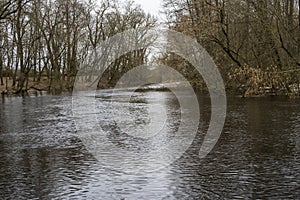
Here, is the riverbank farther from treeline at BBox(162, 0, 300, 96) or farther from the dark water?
the dark water

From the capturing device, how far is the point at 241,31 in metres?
36.2

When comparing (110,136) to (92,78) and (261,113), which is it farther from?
(92,78)

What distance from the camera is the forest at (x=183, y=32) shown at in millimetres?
27359

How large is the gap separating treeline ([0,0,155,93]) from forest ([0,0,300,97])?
0.38ft

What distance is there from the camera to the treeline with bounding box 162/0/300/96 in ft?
91.7

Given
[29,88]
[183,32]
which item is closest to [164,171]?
[183,32]

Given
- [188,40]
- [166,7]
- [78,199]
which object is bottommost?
[78,199]

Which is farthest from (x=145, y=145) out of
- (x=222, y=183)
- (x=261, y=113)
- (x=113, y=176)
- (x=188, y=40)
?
(x=188, y=40)

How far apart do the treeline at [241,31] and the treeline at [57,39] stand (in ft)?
45.9

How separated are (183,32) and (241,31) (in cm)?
499

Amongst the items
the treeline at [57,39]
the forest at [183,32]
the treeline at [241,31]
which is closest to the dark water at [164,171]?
the forest at [183,32]

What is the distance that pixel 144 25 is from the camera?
6500cm

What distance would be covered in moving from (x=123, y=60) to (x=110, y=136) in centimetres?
5357

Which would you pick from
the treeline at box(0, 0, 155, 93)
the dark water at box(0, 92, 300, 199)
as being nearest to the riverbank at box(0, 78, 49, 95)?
the treeline at box(0, 0, 155, 93)
